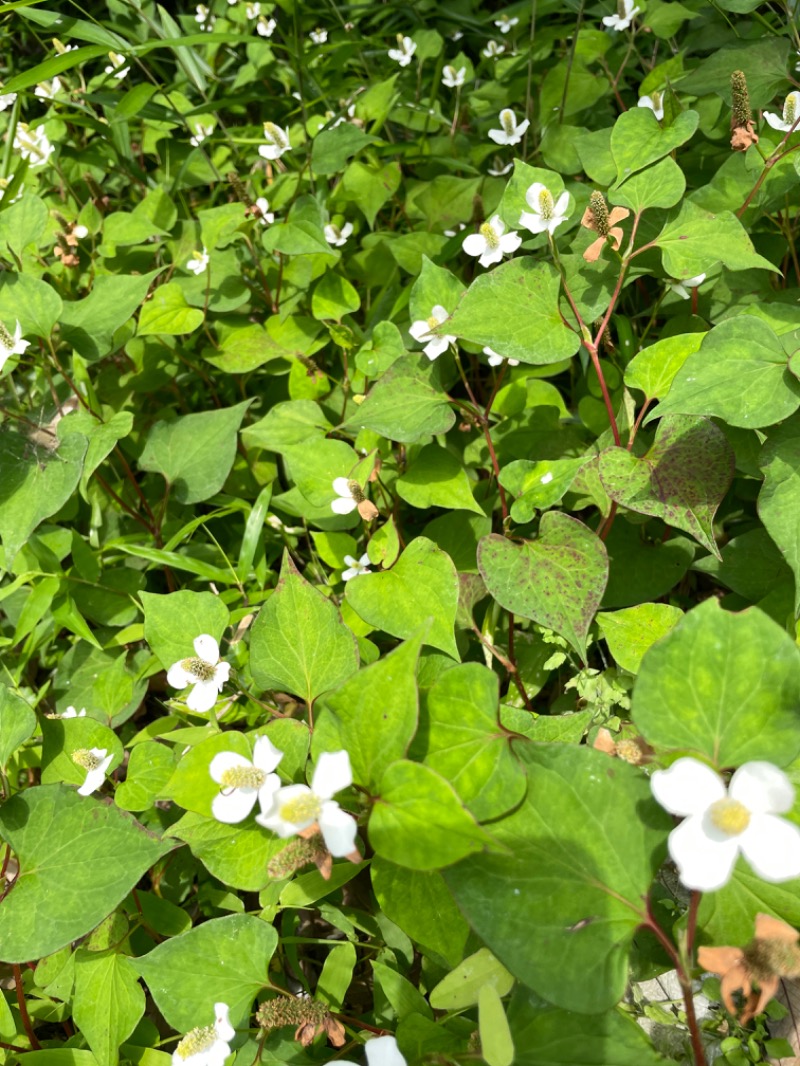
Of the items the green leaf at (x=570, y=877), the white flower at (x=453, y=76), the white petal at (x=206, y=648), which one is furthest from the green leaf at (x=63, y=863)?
the white flower at (x=453, y=76)

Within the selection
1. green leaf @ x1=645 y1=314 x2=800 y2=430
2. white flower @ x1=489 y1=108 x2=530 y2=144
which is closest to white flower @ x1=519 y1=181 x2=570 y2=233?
green leaf @ x1=645 y1=314 x2=800 y2=430

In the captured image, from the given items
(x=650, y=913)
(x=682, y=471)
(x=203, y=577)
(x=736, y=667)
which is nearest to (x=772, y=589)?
(x=682, y=471)

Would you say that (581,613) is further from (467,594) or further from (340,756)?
(340,756)

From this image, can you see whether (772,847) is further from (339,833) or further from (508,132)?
(508,132)

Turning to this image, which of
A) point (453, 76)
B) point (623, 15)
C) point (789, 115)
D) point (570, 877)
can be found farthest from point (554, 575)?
point (453, 76)

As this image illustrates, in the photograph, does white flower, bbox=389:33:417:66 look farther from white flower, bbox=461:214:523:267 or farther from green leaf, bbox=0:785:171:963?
green leaf, bbox=0:785:171:963
